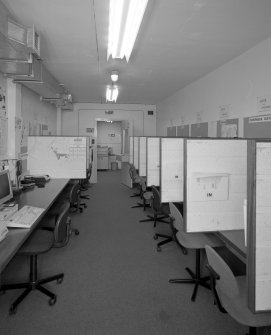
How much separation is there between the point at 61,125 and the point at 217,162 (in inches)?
279

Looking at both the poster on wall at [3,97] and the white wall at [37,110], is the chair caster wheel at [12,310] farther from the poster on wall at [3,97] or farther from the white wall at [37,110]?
the white wall at [37,110]

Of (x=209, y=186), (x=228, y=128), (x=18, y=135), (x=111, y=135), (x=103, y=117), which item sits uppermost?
(x=103, y=117)

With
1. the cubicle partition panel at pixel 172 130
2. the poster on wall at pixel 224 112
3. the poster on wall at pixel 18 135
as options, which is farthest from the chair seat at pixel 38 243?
the cubicle partition panel at pixel 172 130

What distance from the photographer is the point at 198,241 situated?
7.35ft

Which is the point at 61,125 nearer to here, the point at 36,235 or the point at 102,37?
the point at 102,37

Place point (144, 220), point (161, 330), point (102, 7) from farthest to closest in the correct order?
point (144, 220), point (102, 7), point (161, 330)

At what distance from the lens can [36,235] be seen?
2.40 m

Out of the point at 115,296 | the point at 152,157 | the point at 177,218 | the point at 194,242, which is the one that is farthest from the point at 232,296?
the point at 152,157

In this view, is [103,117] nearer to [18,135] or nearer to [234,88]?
[18,135]

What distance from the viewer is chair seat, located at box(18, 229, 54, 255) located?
6.93ft

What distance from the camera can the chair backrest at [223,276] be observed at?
1.38 metres

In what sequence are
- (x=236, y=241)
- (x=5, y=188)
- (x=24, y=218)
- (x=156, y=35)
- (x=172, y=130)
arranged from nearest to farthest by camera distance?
(x=236, y=241)
(x=24, y=218)
(x=5, y=188)
(x=156, y=35)
(x=172, y=130)

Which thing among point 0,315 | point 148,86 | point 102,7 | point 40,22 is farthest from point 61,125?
point 0,315

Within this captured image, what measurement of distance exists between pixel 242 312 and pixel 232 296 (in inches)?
3.8
